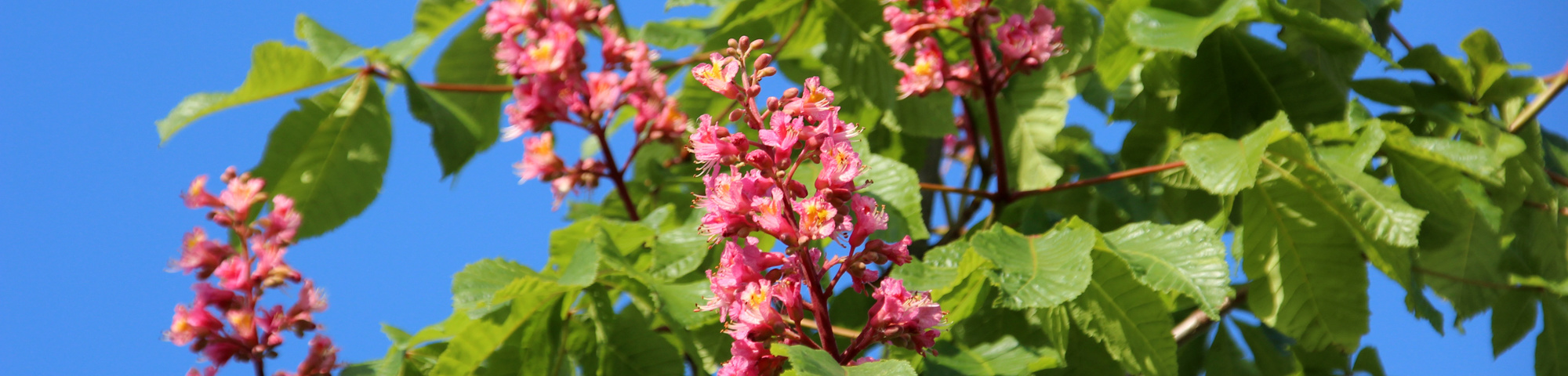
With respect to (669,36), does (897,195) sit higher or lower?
lower

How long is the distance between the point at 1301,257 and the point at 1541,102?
71cm

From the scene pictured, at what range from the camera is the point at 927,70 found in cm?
182

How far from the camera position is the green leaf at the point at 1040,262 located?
1293mm

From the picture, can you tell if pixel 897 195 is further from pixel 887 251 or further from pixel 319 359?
pixel 319 359

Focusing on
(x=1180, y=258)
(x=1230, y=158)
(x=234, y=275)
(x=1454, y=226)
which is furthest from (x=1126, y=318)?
(x=234, y=275)

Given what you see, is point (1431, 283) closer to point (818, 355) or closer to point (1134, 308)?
point (1134, 308)

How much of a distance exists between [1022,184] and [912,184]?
0.39 m

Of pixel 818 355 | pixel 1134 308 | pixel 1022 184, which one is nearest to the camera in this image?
pixel 818 355

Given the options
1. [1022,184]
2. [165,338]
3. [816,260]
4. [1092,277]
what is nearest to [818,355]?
[816,260]

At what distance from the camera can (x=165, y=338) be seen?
1.65 meters

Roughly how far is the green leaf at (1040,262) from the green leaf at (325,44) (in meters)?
1.14

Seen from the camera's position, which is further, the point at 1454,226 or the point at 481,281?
the point at 1454,226

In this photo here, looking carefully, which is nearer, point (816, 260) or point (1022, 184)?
point (816, 260)

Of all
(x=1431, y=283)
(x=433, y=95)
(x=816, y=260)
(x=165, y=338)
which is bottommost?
(x=1431, y=283)
